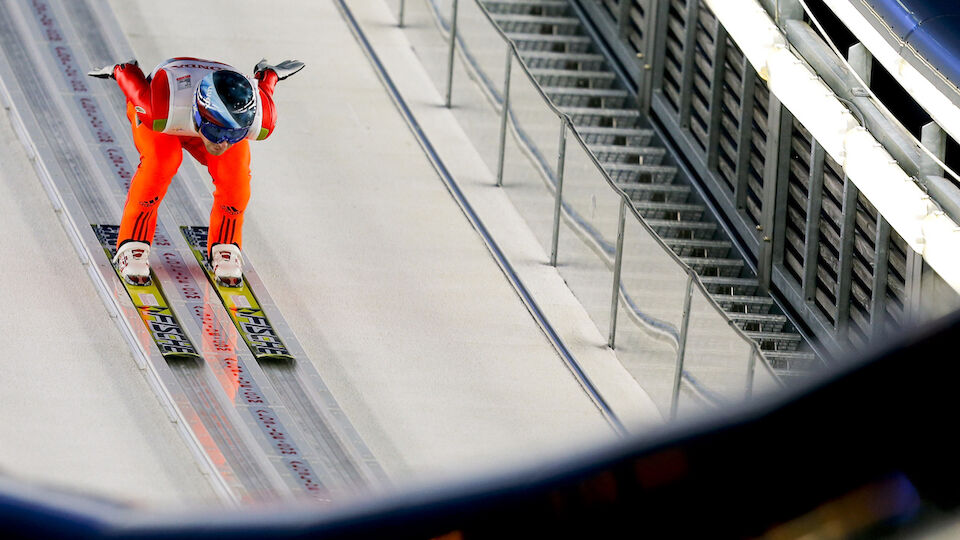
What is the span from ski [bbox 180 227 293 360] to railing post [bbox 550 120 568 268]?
6.41 ft

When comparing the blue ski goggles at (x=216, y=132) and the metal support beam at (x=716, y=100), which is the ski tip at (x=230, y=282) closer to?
the blue ski goggles at (x=216, y=132)

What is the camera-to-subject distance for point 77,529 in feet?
2.17

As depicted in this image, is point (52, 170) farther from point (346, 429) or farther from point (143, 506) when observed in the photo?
point (143, 506)

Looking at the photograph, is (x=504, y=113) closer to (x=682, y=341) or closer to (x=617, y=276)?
(x=617, y=276)

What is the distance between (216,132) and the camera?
7500 millimetres

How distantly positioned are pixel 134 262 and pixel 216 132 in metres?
1.22

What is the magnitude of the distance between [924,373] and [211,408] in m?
7.14

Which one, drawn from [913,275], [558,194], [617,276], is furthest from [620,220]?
[913,275]

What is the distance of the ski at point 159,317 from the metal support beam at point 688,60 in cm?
501

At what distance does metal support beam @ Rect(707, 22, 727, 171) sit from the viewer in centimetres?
1154

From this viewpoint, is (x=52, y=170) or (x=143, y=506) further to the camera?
(x=52, y=170)

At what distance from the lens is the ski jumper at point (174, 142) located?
766cm

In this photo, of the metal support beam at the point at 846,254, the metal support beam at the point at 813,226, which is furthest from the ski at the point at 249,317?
the metal support beam at the point at 813,226

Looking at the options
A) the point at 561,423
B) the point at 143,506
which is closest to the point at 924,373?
the point at 143,506
